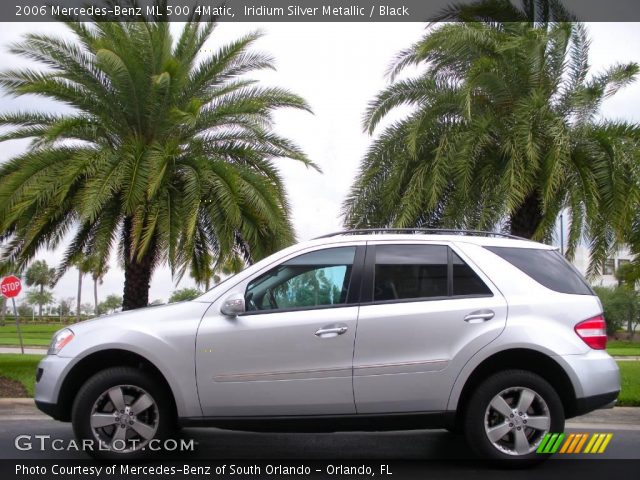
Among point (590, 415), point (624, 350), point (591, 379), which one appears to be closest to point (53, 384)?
point (591, 379)

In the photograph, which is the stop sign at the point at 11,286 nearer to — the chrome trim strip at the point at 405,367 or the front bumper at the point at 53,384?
the front bumper at the point at 53,384

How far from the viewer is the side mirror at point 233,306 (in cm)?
589

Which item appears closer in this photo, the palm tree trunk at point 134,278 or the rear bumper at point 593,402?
the rear bumper at point 593,402

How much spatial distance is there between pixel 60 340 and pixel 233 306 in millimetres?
1504

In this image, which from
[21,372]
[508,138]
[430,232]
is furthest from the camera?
[21,372]

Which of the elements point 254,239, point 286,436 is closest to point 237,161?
point 254,239

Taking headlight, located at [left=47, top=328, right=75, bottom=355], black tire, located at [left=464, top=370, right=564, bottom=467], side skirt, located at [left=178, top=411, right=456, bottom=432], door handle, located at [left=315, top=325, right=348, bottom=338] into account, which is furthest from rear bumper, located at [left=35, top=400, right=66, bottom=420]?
black tire, located at [left=464, top=370, right=564, bottom=467]

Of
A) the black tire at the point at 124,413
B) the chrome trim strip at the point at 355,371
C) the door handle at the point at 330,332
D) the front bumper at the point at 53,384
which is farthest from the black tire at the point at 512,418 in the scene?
the front bumper at the point at 53,384

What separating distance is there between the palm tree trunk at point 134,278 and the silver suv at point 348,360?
861cm

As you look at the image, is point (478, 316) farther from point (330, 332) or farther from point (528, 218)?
point (528, 218)

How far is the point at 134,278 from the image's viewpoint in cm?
1471

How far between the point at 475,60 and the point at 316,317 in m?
8.96

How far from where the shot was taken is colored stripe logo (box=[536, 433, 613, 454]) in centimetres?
579

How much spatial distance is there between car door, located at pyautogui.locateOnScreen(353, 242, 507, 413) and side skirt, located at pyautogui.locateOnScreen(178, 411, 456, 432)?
61 mm
